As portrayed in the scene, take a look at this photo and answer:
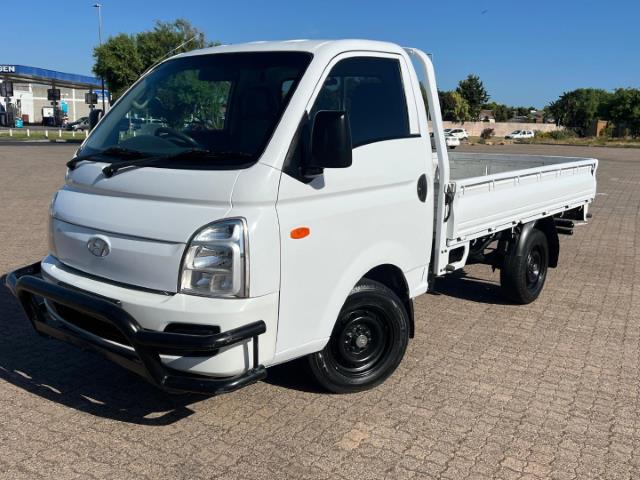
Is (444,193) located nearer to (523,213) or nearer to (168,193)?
(523,213)

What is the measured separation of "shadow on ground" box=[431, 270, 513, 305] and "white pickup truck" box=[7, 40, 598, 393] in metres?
1.86

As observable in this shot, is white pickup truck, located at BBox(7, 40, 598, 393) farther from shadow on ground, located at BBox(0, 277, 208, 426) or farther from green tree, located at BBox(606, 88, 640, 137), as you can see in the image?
green tree, located at BBox(606, 88, 640, 137)

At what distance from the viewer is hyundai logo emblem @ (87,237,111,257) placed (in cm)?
327

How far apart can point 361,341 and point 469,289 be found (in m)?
3.00

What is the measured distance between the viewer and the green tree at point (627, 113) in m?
62.9

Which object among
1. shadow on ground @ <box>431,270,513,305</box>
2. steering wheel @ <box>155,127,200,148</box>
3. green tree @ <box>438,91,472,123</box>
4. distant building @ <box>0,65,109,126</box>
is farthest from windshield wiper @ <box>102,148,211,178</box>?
green tree @ <box>438,91,472,123</box>

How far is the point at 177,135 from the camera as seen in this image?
3.63 m

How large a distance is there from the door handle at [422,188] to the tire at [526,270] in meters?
1.94

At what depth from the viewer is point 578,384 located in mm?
4254

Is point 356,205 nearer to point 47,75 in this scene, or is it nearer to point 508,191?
point 508,191

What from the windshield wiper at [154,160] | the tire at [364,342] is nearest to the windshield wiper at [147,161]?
the windshield wiper at [154,160]

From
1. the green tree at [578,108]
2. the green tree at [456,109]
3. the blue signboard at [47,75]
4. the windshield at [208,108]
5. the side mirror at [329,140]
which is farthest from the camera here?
the green tree at [578,108]

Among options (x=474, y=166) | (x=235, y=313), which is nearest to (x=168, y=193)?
(x=235, y=313)

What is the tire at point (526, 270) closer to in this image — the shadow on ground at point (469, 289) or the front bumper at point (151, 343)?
the shadow on ground at point (469, 289)
